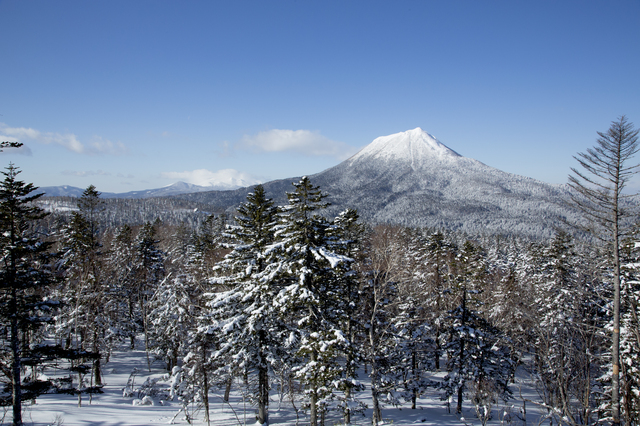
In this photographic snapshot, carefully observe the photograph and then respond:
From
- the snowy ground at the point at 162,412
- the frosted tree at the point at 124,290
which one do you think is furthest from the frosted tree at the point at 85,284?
the snowy ground at the point at 162,412

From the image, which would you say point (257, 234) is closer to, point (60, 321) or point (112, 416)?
point (112, 416)

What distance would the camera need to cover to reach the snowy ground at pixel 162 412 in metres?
15.8

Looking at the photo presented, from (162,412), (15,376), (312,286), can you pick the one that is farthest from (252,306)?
(162,412)

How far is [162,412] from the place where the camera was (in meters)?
19.6

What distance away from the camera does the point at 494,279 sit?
48844mm

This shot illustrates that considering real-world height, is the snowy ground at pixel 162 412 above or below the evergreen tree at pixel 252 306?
below

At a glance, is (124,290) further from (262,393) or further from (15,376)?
(262,393)

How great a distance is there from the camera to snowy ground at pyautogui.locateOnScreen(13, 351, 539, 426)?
15789 millimetres

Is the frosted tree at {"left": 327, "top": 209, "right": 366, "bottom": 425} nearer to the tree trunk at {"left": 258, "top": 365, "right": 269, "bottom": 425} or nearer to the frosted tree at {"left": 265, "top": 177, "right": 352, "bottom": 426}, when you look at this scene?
the frosted tree at {"left": 265, "top": 177, "right": 352, "bottom": 426}

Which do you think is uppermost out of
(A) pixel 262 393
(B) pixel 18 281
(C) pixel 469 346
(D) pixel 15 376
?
(B) pixel 18 281

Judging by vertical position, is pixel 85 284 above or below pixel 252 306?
above

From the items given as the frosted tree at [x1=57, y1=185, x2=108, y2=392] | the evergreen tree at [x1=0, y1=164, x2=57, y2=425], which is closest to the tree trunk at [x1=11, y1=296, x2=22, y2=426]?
the evergreen tree at [x1=0, y1=164, x2=57, y2=425]

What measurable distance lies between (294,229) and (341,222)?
642cm

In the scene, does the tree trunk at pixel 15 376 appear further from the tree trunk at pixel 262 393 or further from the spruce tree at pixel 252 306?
the tree trunk at pixel 262 393
